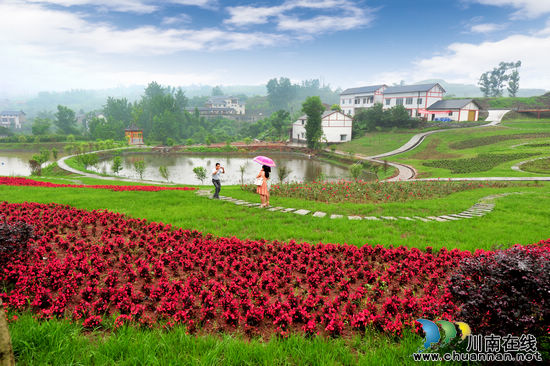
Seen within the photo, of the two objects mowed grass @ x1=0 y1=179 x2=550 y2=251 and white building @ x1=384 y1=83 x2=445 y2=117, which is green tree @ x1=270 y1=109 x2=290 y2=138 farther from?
mowed grass @ x1=0 y1=179 x2=550 y2=251

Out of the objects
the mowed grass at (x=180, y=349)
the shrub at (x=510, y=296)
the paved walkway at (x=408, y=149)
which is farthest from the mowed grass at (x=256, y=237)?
the paved walkway at (x=408, y=149)

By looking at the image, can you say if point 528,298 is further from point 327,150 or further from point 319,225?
point 327,150

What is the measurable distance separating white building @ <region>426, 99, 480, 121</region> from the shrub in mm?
63871

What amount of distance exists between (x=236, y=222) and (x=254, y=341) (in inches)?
213

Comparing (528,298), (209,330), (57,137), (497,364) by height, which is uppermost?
(57,137)

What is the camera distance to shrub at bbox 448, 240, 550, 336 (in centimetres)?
312

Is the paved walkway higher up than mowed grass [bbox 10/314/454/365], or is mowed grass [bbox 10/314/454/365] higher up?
the paved walkway

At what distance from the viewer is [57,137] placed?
230 ft

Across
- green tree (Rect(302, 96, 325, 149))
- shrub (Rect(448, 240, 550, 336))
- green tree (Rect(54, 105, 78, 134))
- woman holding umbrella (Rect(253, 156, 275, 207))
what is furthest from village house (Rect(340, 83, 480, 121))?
green tree (Rect(54, 105, 78, 134))

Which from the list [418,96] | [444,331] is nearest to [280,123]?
[418,96]

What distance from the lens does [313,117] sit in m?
50.6

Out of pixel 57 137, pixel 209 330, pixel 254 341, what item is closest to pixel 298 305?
pixel 254 341

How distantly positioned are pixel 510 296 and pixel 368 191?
1311 cm

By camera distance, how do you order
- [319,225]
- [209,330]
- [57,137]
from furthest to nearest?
1. [57,137]
2. [319,225]
3. [209,330]
